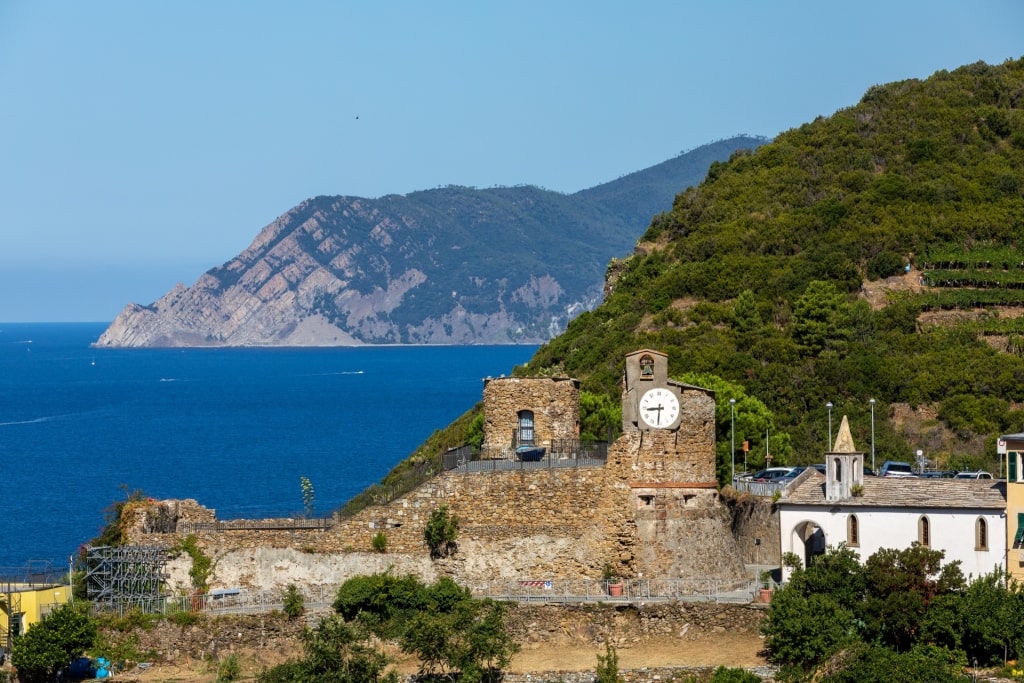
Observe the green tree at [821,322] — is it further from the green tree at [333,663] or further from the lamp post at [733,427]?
the green tree at [333,663]

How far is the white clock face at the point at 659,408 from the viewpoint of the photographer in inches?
2060

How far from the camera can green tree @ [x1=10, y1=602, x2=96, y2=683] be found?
1909 inches

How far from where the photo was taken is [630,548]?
5216 centimetres

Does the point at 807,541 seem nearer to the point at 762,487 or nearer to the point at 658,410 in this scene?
the point at 762,487

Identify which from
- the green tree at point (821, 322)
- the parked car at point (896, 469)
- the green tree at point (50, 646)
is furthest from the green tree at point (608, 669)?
the green tree at point (821, 322)

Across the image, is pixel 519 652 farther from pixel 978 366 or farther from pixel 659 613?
pixel 978 366

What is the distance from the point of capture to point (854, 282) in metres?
98.6

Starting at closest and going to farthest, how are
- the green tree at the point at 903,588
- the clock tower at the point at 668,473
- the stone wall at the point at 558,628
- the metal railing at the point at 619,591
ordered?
the green tree at the point at 903,588, the stone wall at the point at 558,628, the metal railing at the point at 619,591, the clock tower at the point at 668,473

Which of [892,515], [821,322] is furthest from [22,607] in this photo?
[821,322]

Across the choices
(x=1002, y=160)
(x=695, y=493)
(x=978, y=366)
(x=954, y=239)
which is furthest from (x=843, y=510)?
(x=1002, y=160)

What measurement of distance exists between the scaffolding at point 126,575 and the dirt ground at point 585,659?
289 centimetres

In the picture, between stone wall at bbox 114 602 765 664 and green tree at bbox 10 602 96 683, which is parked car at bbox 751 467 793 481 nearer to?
stone wall at bbox 114 602 765 664

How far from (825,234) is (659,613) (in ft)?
189

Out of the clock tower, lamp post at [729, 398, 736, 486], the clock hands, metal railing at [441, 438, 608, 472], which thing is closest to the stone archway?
the clock tower
